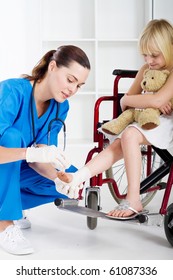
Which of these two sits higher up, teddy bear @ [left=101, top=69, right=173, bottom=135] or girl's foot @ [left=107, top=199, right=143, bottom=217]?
teddy bear @ [left=101, top=69, right=173, bottom=135]

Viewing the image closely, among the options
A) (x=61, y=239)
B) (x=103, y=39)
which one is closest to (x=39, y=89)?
(x=61, y=239)

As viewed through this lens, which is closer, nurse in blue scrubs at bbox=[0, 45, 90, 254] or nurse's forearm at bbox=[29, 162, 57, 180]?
nurse in blue scrubs at bbox=[0, 45, 90, 254]

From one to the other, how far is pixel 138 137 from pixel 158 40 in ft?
1.34

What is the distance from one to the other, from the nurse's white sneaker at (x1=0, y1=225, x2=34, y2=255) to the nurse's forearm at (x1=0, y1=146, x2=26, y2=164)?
33 centimetres

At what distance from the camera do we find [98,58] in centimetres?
430

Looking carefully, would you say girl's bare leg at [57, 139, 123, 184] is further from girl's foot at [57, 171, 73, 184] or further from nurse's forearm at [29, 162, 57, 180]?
nurse's forearm at [29, 162, 57, 180]

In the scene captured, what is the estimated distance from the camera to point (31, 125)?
242cm

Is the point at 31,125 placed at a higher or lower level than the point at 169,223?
higher

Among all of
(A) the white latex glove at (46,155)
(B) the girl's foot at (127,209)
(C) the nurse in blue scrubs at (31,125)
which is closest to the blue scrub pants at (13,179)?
(C) the nurse in blue scrubs at (31,125)

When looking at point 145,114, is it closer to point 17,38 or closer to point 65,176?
point 65,176

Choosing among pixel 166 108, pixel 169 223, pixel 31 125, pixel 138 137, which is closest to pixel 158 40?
pixel 166 108

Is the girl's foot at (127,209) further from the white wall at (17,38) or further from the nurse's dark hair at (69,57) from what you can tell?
the white wall at (17,38)

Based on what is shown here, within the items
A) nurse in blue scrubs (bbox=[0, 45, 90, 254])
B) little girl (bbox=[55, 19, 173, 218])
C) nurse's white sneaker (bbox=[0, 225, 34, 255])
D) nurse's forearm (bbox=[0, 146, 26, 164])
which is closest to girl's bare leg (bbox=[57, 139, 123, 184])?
little girl (bbox=[55, 19, 173, 218])

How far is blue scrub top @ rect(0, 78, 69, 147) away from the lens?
2283 millimetres
